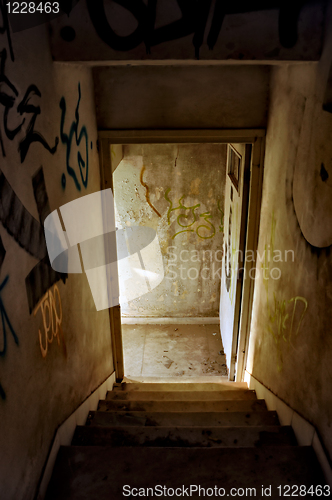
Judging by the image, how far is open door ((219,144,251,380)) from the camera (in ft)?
11.7

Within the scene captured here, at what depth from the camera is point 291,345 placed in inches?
99.7

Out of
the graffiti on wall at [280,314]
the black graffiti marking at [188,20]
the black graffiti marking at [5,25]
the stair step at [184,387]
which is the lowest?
the stair step at [184,387]

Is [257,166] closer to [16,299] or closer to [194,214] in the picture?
[194,214]

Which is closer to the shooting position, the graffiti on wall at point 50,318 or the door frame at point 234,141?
the graffiti on wall at point 50,318

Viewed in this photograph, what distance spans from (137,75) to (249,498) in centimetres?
300

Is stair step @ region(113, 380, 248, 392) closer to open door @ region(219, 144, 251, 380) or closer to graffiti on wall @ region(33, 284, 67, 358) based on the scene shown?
open door @ region(219, 144, 251, 380)

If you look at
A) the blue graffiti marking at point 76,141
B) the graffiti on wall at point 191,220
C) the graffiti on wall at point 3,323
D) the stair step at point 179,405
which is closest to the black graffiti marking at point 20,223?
the graffiti on wall at point 3,323

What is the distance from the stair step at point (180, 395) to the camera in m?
3.56

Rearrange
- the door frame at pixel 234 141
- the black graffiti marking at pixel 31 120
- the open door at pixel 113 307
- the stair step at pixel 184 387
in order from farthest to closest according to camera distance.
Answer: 1. the stair step at pixel 184 387
2. the open door at pixel 113 307
3. the door frame at pixel 234 141
4. the black graffiti marking at pixel 31 120

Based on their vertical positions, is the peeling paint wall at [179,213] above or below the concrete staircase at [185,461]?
above

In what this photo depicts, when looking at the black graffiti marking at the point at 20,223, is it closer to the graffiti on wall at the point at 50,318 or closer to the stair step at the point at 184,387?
the graffiti on wall at the point at 50,318

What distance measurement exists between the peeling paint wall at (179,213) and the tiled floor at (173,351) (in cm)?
29

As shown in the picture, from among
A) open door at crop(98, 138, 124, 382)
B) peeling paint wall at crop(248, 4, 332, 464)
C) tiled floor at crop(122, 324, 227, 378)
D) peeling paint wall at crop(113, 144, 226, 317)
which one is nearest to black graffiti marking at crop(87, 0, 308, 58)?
peeling paint wall at crop(248, 4, 332, 464)

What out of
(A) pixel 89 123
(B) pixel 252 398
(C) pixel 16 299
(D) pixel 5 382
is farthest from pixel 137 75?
(B) pixel 252 398
